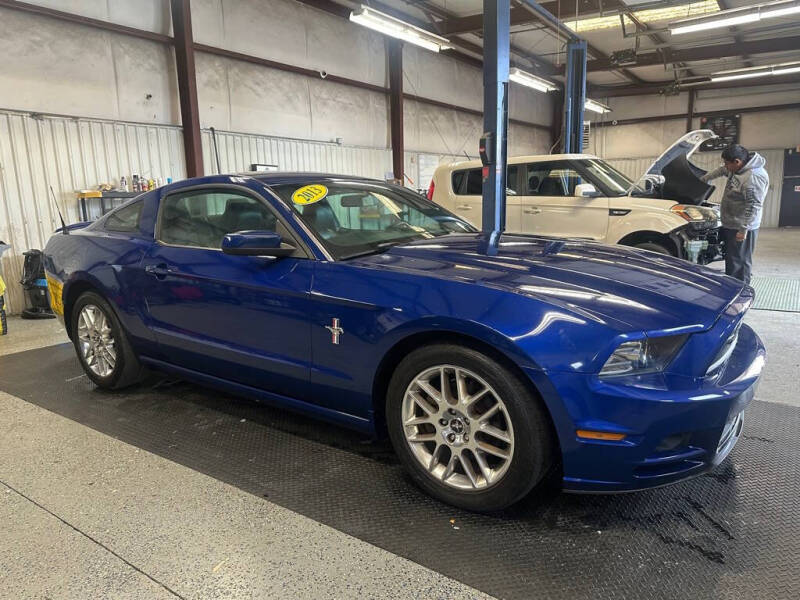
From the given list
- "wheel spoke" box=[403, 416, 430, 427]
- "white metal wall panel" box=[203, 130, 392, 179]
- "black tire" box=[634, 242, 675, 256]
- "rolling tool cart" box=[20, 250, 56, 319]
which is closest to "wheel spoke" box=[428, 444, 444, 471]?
"wheel spoke" box=[403, 416, 430, 427]

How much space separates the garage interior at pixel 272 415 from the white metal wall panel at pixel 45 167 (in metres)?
0.03

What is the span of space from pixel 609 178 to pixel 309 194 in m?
4.92

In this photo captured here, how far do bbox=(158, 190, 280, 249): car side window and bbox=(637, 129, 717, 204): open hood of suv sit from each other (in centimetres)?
481

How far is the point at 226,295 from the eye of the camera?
2.63 m

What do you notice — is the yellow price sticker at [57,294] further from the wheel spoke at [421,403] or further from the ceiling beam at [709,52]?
the ceiling beam at [709,52]

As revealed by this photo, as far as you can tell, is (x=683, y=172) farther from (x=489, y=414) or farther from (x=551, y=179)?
(x=489, y=414)

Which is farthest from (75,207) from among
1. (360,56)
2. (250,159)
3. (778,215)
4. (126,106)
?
(778,215)

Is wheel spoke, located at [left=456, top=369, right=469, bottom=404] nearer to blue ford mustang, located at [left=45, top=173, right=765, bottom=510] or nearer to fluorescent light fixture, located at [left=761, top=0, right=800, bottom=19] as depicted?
blue ford mustang, located at [left=45, top=173, right=765, bottom=510]

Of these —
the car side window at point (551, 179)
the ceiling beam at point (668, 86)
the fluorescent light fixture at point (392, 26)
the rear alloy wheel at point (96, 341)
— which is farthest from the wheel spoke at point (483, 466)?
the ceiling beam at point (668, 86)

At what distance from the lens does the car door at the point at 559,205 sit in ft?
21.1

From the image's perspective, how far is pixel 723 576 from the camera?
5.59 feet

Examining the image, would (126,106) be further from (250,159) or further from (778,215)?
(778,215)

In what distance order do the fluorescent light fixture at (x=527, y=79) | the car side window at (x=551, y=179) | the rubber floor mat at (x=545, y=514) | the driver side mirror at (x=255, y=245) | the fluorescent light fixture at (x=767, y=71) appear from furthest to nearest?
the fluorescent light fixture at (x=767, y=71)
the fluorescent light fixture at (x=527, y=79)
the car side window at (x=551, y=179)
the driver side mirror at (x=255, y=245)
the rubber floor mat at (x=545, y=514)

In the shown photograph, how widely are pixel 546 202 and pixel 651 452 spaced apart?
5.44m
